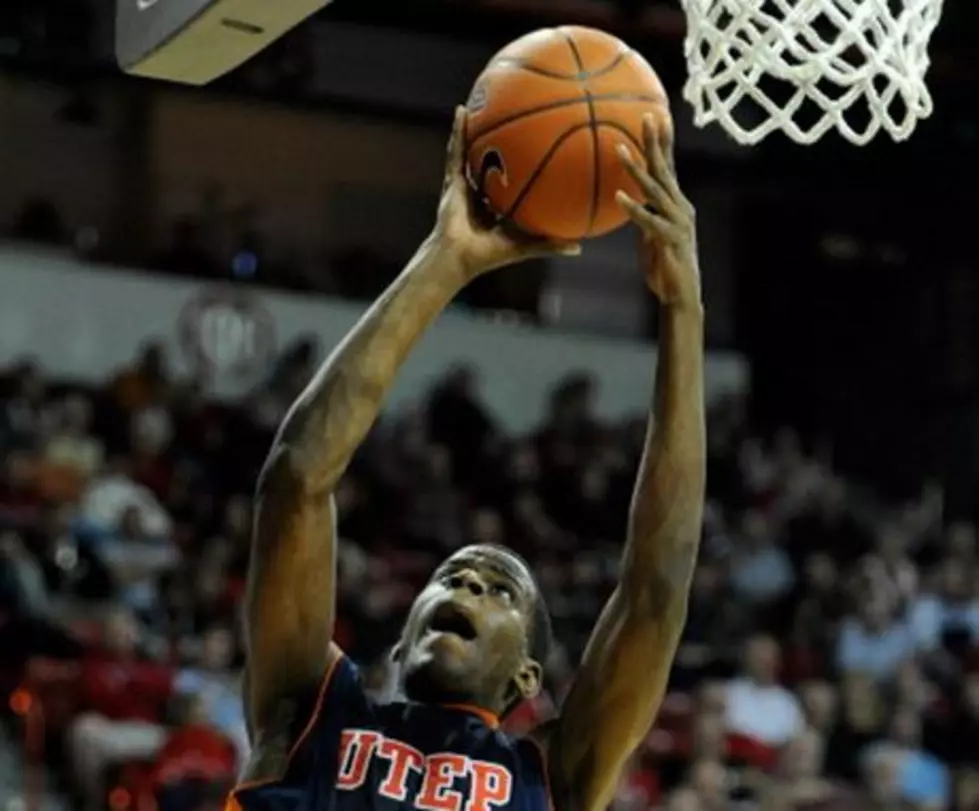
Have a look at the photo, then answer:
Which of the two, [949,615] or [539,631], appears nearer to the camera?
[539,631]

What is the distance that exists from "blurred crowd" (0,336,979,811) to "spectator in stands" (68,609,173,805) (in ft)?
0.03

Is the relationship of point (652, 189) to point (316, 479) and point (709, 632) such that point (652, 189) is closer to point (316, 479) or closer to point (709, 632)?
point (316, 479)

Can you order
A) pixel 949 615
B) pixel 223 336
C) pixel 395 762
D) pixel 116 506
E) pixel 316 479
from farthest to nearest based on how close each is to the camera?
pixel 223 336
pixel 949 615
pixel 116 506
pixel 395 762
pixel 316 479

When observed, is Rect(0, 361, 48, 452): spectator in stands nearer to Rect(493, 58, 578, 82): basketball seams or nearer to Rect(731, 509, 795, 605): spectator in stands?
Rect(731, 509, 795, 605): spectator in stands

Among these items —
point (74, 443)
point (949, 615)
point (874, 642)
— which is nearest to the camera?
point (74, 443)

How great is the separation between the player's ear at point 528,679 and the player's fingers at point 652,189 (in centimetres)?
72

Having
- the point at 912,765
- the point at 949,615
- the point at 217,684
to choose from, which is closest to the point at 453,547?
the point at 949,615

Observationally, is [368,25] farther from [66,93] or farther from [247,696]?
[247,696]

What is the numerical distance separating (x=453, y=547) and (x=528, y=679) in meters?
A: 7.96

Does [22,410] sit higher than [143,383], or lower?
higher

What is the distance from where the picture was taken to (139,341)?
1275 centimetres

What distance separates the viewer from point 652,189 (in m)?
3.20

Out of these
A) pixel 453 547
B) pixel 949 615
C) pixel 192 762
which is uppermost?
pixel 192 762

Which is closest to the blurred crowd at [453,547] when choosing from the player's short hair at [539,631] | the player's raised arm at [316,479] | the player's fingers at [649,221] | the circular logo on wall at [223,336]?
the circular logo on wall at [223,336]
